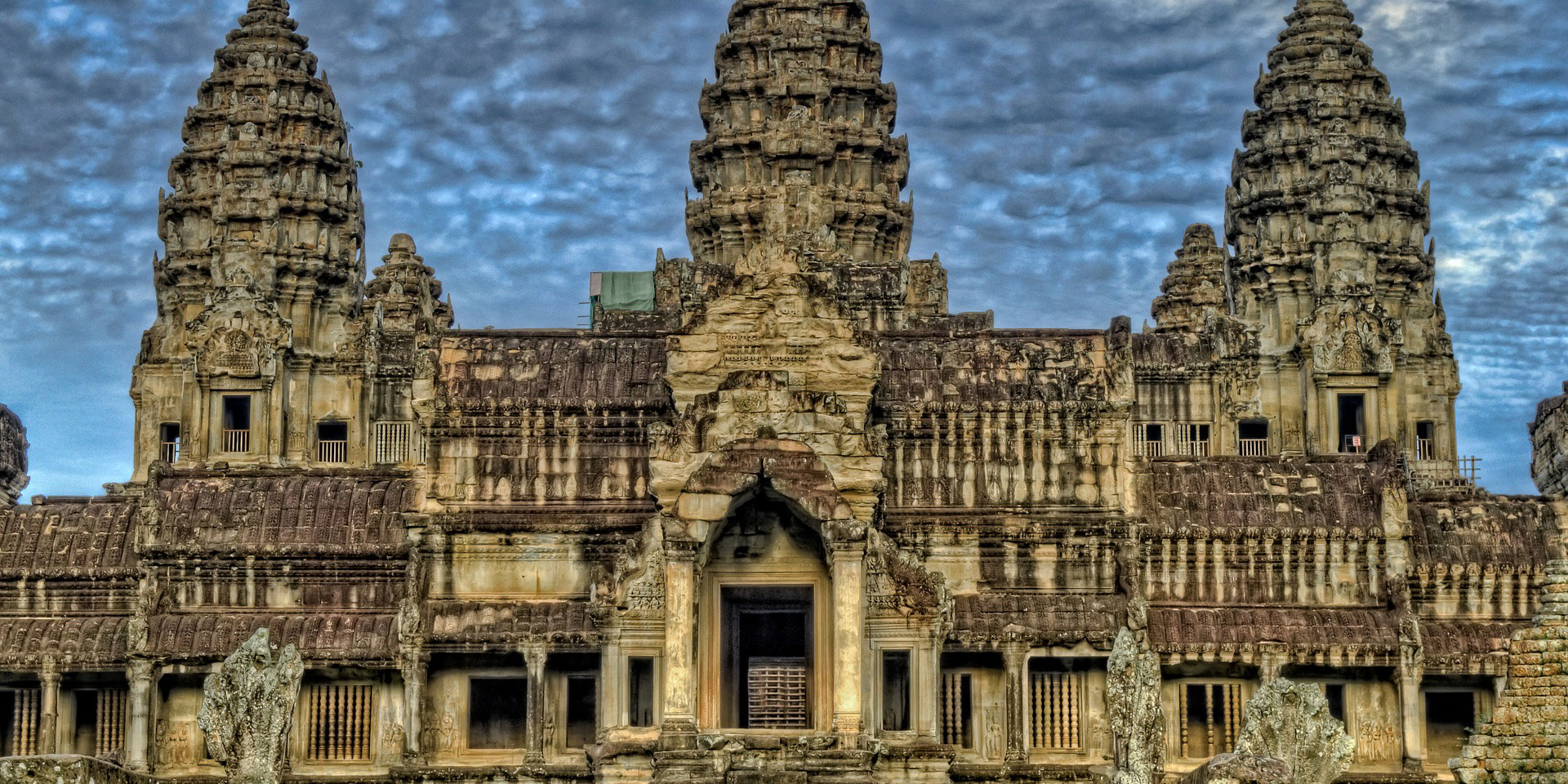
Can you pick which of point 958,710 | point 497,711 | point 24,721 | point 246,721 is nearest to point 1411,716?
point 958,710

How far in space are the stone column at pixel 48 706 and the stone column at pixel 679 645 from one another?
1410 centimetres

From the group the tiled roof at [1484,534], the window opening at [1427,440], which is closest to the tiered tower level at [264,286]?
the window opening at [1427,440]

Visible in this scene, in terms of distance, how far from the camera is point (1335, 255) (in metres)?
63.1

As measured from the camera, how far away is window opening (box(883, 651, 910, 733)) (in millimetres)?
34500

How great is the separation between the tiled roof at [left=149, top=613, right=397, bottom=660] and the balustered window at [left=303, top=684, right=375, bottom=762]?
1.09m

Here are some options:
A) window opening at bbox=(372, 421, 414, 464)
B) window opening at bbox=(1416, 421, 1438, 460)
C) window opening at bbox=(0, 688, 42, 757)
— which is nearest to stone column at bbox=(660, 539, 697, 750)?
window opening at bbox=(0, 688, 42, 757)

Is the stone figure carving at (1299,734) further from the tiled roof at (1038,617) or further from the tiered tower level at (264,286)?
the tiered tower level at (264,286)

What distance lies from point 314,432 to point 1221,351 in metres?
26.5

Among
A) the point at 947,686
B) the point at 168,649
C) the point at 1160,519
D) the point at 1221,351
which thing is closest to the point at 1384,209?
the point at 1221,351

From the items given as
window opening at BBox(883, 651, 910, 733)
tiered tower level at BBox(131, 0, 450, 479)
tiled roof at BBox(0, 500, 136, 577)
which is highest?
tiered tower level at BBox(131, 0, 450, 479)

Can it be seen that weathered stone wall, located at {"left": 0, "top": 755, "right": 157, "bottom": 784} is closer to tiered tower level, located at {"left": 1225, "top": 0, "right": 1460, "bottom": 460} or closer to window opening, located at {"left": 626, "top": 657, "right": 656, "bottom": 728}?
window opening, located at {"left": 626, "top": 657, "right": 656, "bottom": 728}

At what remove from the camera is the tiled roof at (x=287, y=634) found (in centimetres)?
3962

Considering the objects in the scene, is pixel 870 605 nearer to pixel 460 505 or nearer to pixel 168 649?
pixel 460 505

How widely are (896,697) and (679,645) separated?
3871 mm
